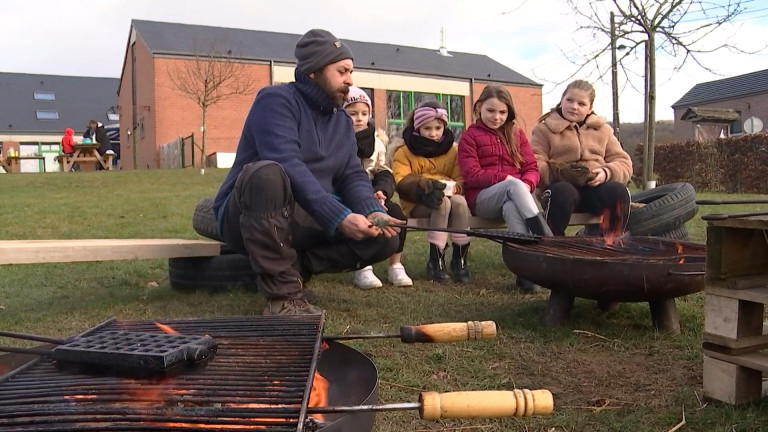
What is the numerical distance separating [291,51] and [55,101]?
24.4m

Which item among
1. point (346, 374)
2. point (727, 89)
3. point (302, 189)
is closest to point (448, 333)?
point (346, 374)

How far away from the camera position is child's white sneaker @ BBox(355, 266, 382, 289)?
4047mm

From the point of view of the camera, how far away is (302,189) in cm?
290

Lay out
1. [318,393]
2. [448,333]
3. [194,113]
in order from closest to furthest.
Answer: [318,393]
[448,333]
[194,113]

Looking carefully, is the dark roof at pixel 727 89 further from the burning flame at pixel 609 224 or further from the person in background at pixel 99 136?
the burning flame at pixel 609 224

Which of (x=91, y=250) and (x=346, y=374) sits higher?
(x=91, y=250)

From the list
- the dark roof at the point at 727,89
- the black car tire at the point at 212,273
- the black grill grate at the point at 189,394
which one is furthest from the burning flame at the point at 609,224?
the dark roof at the point at 727,89

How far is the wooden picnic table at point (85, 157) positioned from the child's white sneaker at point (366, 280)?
630 inches

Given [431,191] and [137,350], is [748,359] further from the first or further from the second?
[431,191]

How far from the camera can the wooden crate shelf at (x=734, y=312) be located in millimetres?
2107

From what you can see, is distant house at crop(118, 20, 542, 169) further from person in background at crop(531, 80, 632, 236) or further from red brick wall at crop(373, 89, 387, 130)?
person in background at crop(531, 80, 632, 236)

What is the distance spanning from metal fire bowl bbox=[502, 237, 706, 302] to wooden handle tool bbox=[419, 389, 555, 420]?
1.55 metres

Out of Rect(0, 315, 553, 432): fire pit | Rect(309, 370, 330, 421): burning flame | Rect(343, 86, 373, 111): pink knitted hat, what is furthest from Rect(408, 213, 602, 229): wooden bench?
Rect(309, 370, 330, 421): burning flame

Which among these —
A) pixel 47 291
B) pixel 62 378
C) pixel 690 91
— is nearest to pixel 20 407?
pixel 62 378
